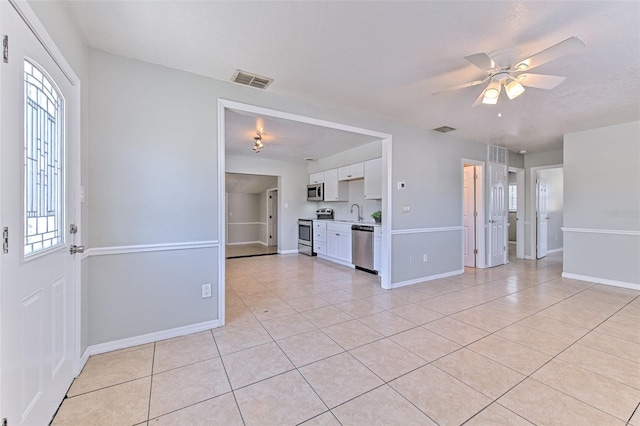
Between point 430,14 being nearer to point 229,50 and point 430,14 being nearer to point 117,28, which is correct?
point 229,50

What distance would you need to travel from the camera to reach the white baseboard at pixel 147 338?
2.15m

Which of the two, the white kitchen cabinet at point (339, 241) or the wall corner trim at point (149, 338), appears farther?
the white kitchen cabinet at point (339, 241)

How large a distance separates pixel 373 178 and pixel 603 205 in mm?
3608

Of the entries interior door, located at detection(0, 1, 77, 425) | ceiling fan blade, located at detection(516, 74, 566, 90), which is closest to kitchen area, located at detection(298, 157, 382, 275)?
ceiling fan blade, located at detection(516, 74, 566, 90)

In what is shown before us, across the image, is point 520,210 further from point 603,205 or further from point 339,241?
point 339,241

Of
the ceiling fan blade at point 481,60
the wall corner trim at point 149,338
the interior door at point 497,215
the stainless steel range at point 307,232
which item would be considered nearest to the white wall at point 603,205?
the interior door at point 497,215

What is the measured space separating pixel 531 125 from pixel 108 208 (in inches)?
215

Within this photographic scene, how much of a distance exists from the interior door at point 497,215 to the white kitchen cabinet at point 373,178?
2279 millimetres

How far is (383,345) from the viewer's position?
2309mm

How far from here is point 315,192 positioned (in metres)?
6.98

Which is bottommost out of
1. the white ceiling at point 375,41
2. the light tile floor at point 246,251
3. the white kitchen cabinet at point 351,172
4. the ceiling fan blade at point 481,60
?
the light tile floor at point 246,251

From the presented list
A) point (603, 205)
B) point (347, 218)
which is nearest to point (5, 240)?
point (347, 218)

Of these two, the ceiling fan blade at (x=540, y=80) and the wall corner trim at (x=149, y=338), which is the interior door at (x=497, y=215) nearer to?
the ceiling fan blade at (x=540, y=80)

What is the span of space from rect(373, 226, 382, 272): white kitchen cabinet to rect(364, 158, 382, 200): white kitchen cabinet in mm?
733
